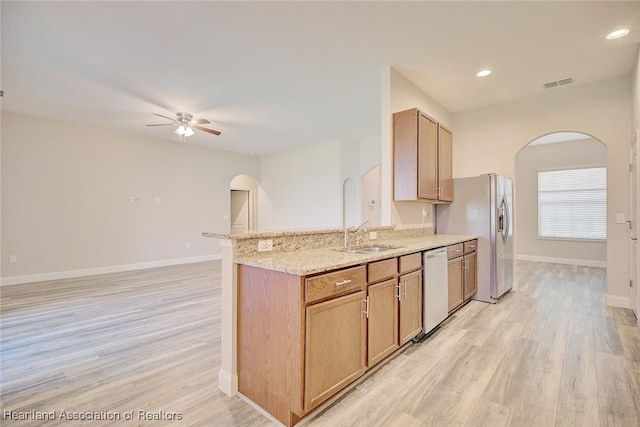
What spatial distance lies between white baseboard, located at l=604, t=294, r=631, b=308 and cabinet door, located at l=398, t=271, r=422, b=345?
114 inches

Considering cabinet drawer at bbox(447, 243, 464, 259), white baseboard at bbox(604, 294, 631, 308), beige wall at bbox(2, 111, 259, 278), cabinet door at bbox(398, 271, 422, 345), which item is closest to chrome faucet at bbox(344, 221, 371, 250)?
cabinet door at bbox(398, 271, 422, 345)

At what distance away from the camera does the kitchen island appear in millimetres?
1639

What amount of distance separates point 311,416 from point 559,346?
→ 7.75 feet

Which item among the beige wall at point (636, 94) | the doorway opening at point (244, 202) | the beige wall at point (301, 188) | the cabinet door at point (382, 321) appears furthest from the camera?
the doorway opening at point (244, 202)

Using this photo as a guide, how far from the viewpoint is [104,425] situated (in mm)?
1695

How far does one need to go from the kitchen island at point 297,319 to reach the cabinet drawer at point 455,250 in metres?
1.23

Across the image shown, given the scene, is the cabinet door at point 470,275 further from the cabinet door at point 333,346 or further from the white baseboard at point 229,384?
the white baseboard at point 229,384

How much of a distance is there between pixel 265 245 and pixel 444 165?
3.03 metres

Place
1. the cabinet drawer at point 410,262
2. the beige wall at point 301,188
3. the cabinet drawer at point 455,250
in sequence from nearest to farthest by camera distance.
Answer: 1. the cabinet drawer at point 410,262
2. the cabinet drawer at point 455,250
3. the beige wall at point 301,188

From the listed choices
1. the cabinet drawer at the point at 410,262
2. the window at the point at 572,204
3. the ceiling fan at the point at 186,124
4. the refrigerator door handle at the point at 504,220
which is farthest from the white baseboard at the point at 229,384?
the window at the point at 572,204

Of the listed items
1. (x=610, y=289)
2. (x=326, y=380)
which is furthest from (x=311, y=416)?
(x=610, y=289)

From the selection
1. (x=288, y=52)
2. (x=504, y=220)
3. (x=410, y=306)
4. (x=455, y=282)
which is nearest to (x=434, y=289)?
(x=410, y=306)

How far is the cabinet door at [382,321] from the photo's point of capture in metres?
2.11

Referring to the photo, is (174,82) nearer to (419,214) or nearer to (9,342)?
(9,342)
